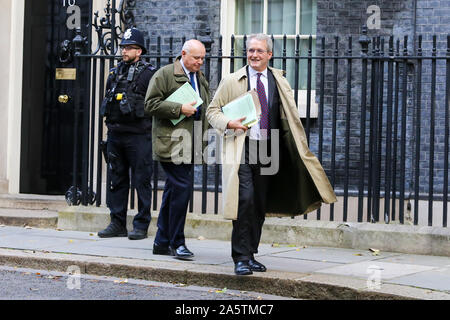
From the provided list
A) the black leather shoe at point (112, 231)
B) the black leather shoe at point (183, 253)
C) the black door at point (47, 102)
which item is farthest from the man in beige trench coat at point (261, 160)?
the black door at point (47, 102)

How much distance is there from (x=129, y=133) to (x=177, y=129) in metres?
1.24

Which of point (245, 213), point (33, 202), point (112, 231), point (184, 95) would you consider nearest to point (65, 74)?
point (33, 202)

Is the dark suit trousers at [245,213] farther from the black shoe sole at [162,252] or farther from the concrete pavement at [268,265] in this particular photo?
the black shoe sole at [162,252]

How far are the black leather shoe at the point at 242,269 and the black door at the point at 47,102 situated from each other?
5.29 meters

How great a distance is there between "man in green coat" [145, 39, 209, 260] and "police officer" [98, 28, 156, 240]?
98cm

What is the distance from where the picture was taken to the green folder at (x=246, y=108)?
709 cm

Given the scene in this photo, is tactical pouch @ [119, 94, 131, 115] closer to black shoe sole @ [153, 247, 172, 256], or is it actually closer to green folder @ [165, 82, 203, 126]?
green folder @ [165, 82, 203, 126]

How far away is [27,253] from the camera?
8.34m

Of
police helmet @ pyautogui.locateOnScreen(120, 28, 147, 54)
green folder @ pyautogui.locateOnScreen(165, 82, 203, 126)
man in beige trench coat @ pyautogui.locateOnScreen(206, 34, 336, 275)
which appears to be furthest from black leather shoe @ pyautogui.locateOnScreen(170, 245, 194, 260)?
police helmet @ pyautogui.locateOnScreen(120, 28, 147, 54)

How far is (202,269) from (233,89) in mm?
1482

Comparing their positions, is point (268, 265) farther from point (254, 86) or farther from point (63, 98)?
Answer: point (63, 98)

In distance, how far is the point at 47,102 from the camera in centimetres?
1213
